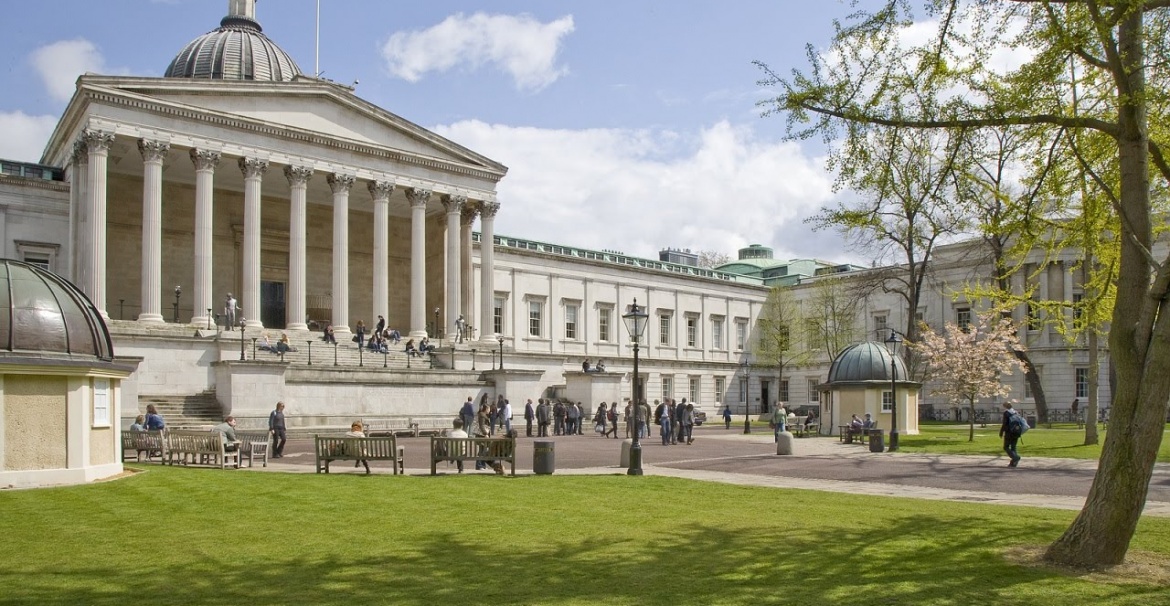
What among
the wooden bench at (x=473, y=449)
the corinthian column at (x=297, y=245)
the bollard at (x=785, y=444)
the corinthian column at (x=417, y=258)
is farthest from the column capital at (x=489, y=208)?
the wooden bench at (x=473, y=449)

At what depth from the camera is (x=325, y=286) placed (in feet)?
172

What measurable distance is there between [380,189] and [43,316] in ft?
104

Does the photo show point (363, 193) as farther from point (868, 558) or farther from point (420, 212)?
point (868, 558)

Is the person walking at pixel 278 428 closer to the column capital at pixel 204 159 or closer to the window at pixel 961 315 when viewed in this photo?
the column capital at pixel 204 159

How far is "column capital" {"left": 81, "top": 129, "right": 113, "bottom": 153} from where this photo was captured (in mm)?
38594

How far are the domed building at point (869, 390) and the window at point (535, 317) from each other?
1018 inches

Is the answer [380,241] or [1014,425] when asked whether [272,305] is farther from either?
[1014,425]

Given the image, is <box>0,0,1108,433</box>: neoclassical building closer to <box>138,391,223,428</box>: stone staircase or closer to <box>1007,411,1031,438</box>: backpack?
<box>138,391,223,428</box>: stone staircase

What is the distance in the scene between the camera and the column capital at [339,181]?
4622 cm

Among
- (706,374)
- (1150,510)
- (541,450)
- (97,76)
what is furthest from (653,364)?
(1150,510)

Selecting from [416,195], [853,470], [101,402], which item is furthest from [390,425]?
[853,470]

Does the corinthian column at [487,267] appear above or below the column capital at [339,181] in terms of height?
below

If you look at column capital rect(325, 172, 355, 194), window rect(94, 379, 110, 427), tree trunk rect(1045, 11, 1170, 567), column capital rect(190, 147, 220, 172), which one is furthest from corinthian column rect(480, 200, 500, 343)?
tree trunk rect(1045, 11, 1170, 567)

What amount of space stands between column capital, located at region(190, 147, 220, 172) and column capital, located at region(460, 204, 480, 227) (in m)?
13.8
